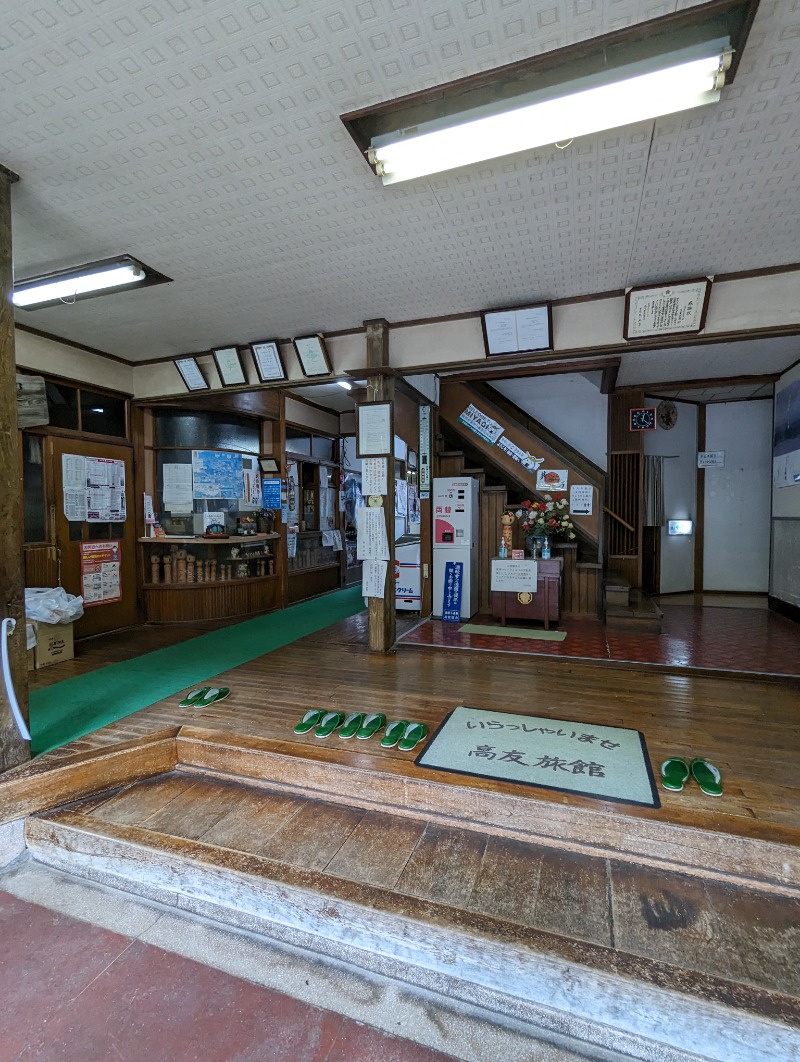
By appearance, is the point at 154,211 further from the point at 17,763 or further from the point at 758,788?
the point at 758,788

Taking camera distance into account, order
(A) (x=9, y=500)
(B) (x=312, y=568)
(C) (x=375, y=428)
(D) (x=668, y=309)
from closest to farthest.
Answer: (A) (x=9, y=500) < (D) (x=668, y=309) < (C) (x=375, y=428) < (B) (x=312, y=568)

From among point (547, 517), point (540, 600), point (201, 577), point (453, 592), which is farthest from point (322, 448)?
point (540, 600)

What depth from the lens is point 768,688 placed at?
145 inches

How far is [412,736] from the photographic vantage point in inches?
111

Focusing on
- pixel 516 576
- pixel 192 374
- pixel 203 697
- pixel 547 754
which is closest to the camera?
pixel 547 754

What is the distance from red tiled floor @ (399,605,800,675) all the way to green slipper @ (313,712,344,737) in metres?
1.89

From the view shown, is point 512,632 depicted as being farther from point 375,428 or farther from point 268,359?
point 268,359

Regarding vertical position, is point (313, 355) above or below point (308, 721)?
above

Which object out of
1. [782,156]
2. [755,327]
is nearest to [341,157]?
[782,156]

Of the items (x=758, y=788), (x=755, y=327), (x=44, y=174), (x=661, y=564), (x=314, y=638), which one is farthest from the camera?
(x=661, y=564)

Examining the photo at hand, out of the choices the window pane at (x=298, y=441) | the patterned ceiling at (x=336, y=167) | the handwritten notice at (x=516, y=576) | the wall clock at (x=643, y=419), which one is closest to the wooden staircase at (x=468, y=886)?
the patterned ceiling at (x=336, y=167)

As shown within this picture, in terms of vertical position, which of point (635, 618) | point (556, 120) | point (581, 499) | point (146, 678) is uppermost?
point (556, 120)

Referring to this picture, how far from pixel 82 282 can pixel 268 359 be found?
1.60 metres

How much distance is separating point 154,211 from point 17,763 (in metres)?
3.06
